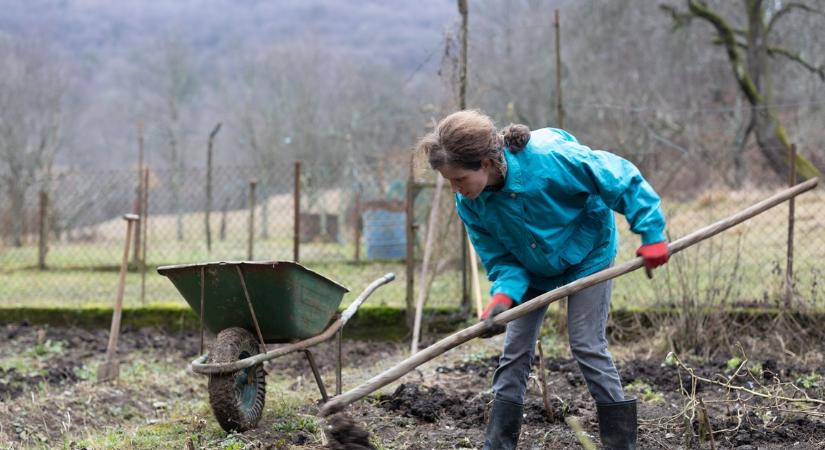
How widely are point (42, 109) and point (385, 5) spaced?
66.3 m

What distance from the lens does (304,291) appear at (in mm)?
3908

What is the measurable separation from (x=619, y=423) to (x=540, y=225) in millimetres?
873

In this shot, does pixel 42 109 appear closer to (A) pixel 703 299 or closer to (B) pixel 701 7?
(B) pixel 701 7

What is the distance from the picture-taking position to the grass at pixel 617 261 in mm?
5836

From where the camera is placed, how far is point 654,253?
2.99 m

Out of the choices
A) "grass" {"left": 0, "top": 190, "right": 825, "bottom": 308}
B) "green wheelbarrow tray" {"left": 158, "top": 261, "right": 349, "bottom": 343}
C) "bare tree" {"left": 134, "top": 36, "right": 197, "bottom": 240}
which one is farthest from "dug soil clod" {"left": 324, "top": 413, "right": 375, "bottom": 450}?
"bare tree" {"left": 134, "top": 36, "right": 197, "bottom": 240}

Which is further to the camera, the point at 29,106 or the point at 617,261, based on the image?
the point at 29,106

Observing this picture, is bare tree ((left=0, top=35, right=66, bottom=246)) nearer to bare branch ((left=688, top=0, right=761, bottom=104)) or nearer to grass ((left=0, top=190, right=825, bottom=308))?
grass ((left=0, top=190, right=825, bottom=308))

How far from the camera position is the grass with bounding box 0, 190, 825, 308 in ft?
19.1

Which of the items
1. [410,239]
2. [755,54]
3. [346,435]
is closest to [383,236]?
[410,239]

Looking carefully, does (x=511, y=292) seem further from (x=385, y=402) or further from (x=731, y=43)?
(x=731, y=43)

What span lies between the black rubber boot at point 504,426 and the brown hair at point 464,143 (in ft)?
3.45

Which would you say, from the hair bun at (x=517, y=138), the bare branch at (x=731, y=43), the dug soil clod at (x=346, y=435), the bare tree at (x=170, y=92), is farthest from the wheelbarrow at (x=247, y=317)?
the bare tree at (x=170, y=92)

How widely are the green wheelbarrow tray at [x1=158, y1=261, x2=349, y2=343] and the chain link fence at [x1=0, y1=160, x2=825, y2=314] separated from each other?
7.68 feet
